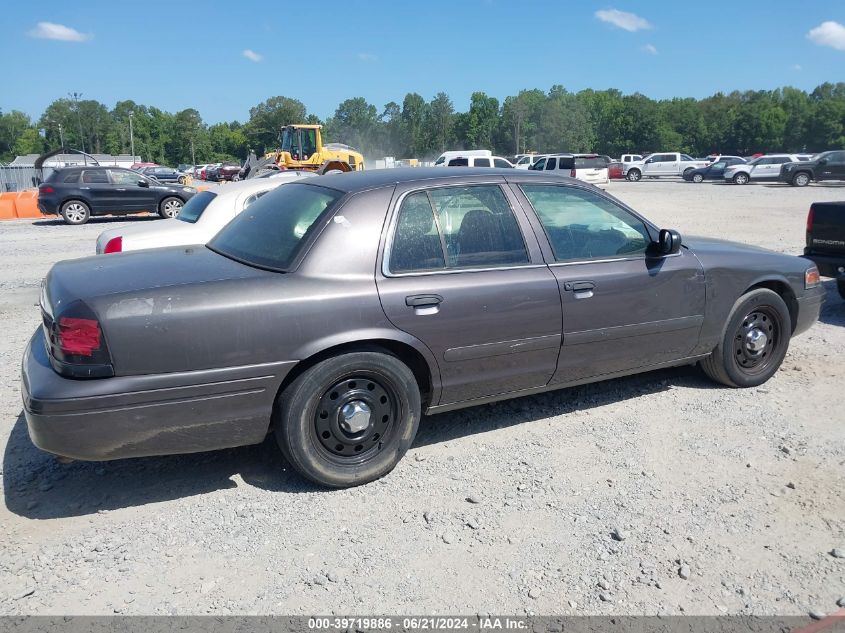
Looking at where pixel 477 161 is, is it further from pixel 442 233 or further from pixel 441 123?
pixel 441 123

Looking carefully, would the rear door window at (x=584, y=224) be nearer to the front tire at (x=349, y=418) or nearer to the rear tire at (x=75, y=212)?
the front tire at (x=349, y=418)

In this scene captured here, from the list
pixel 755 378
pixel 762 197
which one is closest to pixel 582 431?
pixel 755 378

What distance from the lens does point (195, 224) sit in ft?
25.1

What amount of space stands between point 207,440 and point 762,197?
28.5m

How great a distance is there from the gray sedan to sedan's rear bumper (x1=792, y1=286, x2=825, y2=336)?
0.62 meters

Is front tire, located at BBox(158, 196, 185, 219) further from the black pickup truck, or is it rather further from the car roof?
the black pickup truck

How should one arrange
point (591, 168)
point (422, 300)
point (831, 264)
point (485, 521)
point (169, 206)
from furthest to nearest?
point (591, 168)
point (169, 206)
point (831, 264)
point (422, 300)
point (485, 521)

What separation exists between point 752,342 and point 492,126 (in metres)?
119

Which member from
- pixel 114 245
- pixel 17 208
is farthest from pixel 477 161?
pixel 114 245

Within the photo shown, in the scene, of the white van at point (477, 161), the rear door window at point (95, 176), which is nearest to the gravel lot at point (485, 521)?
the rear door window at point (95, 176)

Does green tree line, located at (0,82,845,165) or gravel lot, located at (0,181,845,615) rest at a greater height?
green tree line, located at (0,82,845,165)

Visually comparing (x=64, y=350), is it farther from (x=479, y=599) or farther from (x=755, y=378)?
(x=755, y=378)

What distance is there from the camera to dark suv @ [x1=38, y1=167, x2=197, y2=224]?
18047 millimetres

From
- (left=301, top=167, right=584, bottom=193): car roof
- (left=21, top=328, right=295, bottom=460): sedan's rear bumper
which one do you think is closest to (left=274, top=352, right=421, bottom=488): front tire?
(left=21, top=328, right=295, bottom=460): sedan's rear bumper
